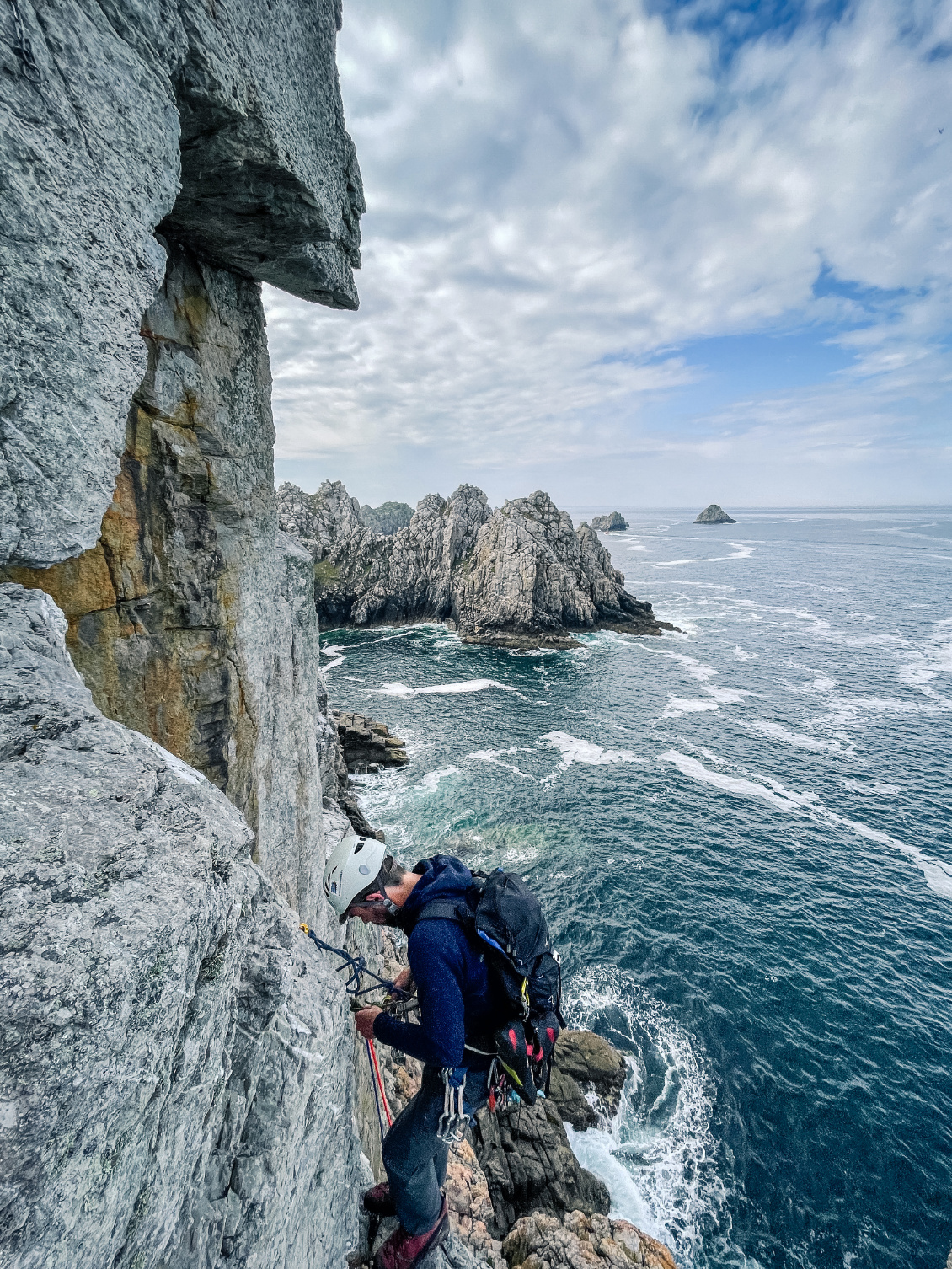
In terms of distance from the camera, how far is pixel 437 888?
5.35 metres

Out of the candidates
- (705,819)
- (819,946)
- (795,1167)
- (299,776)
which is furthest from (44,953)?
(705,819)

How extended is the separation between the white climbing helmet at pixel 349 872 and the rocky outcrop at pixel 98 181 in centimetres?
355

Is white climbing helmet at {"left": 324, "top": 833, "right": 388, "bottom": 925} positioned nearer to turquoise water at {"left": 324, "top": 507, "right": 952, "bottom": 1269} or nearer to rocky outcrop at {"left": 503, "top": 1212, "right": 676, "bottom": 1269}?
rocky outcrop at {"left": 503, "top": 1212, "right": 676, "bottom": 1269}

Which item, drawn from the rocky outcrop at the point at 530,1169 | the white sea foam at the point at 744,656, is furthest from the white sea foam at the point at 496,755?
the white sea foam at the point at 744,656

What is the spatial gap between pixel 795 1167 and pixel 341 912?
1993cm

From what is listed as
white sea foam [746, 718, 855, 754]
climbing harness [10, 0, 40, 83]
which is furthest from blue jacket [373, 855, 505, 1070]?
white sea foam [746, 718, 855, 754]

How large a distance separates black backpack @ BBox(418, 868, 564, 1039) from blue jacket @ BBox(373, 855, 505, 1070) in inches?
4.0

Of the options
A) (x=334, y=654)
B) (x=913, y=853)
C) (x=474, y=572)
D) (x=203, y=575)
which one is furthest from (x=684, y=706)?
Result: (x=203, y=575)

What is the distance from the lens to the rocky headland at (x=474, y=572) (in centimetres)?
7862

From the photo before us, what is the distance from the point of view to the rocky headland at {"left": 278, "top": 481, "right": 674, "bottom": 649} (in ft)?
258

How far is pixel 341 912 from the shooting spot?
5.31 m

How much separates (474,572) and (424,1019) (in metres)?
81.4

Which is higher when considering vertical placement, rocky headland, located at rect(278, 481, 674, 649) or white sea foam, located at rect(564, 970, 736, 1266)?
rocky headland, located at rect(278, 481, 674, 649)

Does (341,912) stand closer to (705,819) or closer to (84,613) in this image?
(84,613)
